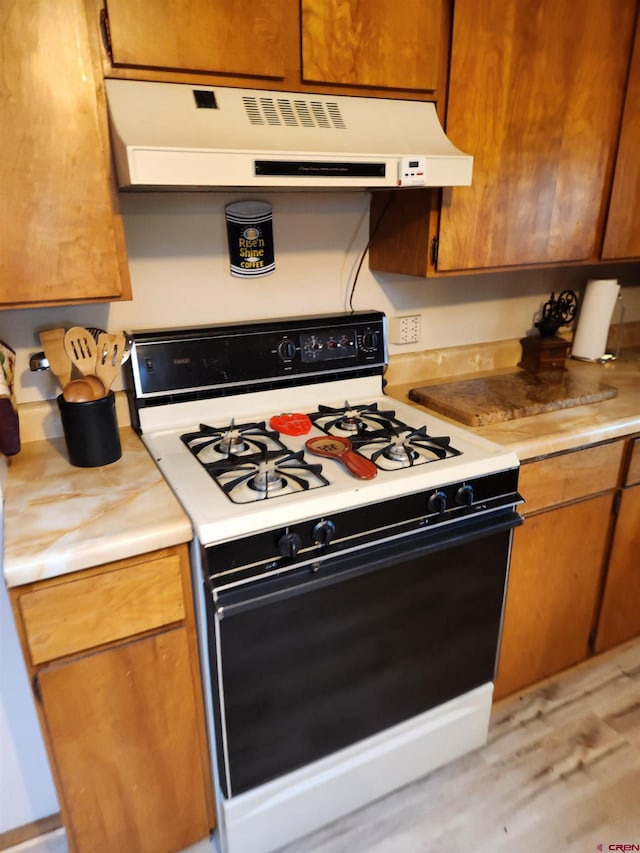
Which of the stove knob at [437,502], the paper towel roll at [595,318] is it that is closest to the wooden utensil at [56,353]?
the stove knob at [437,502]

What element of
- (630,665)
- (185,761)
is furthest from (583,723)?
(185,761)

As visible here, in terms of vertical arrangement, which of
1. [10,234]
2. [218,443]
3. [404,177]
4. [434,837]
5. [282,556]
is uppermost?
[404,177]

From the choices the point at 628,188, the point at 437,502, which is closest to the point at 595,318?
the point at 628,188

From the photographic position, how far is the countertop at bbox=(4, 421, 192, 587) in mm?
981

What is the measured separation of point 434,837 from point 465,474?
93 centimetres

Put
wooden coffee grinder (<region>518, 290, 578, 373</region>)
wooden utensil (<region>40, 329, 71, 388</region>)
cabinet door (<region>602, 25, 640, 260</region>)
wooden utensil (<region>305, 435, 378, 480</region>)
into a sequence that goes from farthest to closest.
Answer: wooden coffee grinder (<region>518, 290, 578, 373</region>) → cabinet door (<region>602, 25, 640, 260</region>) → wooden utensil (<region>40, 329, 71, 388</region>) → wooden utensil (<region>305, 435, 378, 480</region>)

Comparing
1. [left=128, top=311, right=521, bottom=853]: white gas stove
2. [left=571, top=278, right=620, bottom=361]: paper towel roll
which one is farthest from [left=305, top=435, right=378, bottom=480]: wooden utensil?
[left=571, top=278, right=620, bottom=361]: paper towel roll

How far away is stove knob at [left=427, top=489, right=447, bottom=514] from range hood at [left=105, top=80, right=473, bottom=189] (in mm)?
696

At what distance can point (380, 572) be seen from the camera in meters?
1.22

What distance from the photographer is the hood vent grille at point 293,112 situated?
47.5 inches

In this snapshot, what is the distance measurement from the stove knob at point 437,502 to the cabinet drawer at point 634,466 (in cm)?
74

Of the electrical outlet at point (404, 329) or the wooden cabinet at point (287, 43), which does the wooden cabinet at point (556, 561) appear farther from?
the wooden cabinet at point (287, 43)

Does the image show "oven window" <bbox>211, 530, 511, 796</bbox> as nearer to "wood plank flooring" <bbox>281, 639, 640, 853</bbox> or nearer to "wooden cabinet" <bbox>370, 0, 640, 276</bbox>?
"wood plank flooring" <bbox>281, 639, 640, 853</bbox>

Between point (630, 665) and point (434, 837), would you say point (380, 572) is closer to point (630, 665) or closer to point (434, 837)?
point (434, 837)
